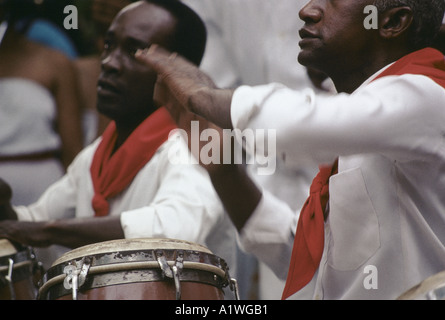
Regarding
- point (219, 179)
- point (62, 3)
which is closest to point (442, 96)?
point (219, 179)

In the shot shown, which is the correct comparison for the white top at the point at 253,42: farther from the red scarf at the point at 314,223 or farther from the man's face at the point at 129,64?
the red scarf at the point at 314,223

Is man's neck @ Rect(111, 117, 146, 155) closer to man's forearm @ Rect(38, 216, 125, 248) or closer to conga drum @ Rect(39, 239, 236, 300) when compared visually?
man's forearm @ Rect(38, 216, 125, 248)

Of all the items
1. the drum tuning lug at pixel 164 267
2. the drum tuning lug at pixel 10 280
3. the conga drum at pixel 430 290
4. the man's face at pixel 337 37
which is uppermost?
the man's face at pixel 337 37

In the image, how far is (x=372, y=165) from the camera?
2359mm

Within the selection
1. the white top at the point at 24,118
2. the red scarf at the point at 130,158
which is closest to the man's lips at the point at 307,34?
the red scarf at the point at 130,158

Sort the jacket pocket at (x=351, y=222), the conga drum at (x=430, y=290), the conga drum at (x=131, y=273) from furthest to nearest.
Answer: the conga drum at (x=131, y=273) → the jacket pocket at (x=351, y=222) → the conga drum at (x=430, y=290)

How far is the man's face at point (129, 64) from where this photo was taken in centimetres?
348

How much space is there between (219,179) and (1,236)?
1033 mm

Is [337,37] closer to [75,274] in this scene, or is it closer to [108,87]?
[75,274]

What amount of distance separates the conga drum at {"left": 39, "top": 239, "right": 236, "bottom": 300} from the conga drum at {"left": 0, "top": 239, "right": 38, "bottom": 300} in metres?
0.44

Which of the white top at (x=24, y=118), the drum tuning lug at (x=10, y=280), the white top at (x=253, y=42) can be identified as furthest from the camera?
the white top at (x=24, y=118)

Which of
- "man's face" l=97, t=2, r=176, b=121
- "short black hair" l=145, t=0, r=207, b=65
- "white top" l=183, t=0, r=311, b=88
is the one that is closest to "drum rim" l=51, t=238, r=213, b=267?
"man's face" l=97, t=2, r=176, b=121

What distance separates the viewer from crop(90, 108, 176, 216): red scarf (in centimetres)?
348

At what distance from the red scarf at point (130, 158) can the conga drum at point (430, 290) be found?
5.69ft
